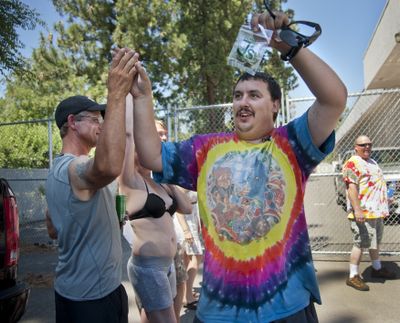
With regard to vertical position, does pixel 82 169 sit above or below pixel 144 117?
below

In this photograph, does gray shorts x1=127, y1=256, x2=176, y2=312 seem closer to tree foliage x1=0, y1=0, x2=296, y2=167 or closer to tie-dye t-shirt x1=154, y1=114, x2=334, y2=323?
tie-dye t-shirt x1=154, y1=114, x2=334, y2=323

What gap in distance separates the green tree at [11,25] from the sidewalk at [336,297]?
195 inches

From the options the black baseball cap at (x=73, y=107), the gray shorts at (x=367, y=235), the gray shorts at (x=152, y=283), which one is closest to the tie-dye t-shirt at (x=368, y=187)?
the gray shorts at (x=367, y=235)

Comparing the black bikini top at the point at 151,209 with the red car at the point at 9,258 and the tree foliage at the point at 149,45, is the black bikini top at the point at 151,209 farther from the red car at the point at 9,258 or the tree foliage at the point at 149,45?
the tree foliage at the point at 149,45

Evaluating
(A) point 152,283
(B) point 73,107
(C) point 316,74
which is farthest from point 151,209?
(C) point 316,74

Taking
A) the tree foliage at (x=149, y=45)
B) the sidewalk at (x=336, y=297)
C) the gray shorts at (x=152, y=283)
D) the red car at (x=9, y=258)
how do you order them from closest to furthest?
the red car at (x=9, y=258) → the gray shorts at (x=152, y=283) → the sidewalk at (x=336, y=297) → the tree foliage at (x=149, y=45)

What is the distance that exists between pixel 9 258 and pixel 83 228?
91 centimetres

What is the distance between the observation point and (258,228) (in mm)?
1766

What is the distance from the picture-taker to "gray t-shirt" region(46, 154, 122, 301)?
2.13 meters

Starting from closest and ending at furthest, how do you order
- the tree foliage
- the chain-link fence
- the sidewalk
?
the sidewalk, the chain-link fence, the tree foliage

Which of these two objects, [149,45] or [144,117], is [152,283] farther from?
[149,45]

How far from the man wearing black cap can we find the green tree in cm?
786

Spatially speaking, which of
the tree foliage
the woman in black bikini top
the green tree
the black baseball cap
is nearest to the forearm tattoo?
the black baseball cap

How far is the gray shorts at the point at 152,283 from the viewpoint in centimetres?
281
